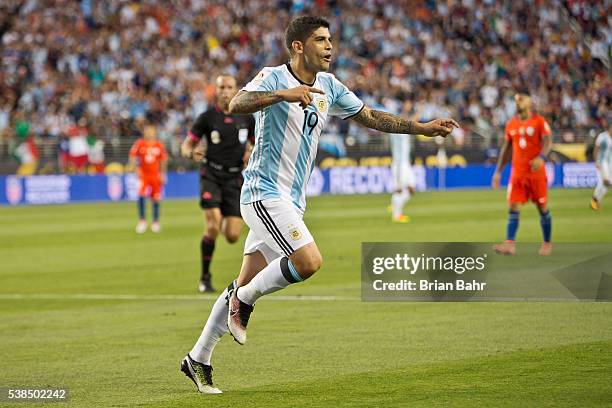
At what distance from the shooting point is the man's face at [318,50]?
7.64 meters

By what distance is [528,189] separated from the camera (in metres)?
17.8

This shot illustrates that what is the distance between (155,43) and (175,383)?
32.8 meters

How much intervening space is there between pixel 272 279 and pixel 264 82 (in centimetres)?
126

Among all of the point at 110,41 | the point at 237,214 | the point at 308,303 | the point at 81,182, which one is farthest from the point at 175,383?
the point at 110,41

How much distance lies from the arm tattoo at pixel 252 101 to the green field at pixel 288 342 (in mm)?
1810

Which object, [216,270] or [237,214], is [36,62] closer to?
[216,270]

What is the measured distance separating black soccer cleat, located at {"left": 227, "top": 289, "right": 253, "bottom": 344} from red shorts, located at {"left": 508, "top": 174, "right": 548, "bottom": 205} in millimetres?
10896

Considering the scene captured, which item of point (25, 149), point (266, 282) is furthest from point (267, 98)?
point (25, 149)

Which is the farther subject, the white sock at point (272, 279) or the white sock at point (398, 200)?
the white sock at point (398, 200)

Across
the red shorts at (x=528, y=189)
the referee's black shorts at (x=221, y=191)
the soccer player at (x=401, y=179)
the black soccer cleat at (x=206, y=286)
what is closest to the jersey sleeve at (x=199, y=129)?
the referee's black shorts at (x=221, y=191)

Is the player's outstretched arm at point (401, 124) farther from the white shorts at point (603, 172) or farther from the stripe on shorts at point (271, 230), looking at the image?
the white shorts at point (603, 172)

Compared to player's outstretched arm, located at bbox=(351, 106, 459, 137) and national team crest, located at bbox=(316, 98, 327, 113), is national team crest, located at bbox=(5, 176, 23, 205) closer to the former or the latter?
player's outstretched arm, located at bbox=(351, 106, 459, 137)

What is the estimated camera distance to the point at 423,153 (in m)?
41.8

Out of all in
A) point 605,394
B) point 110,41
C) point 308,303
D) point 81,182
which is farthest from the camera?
point 110,41
